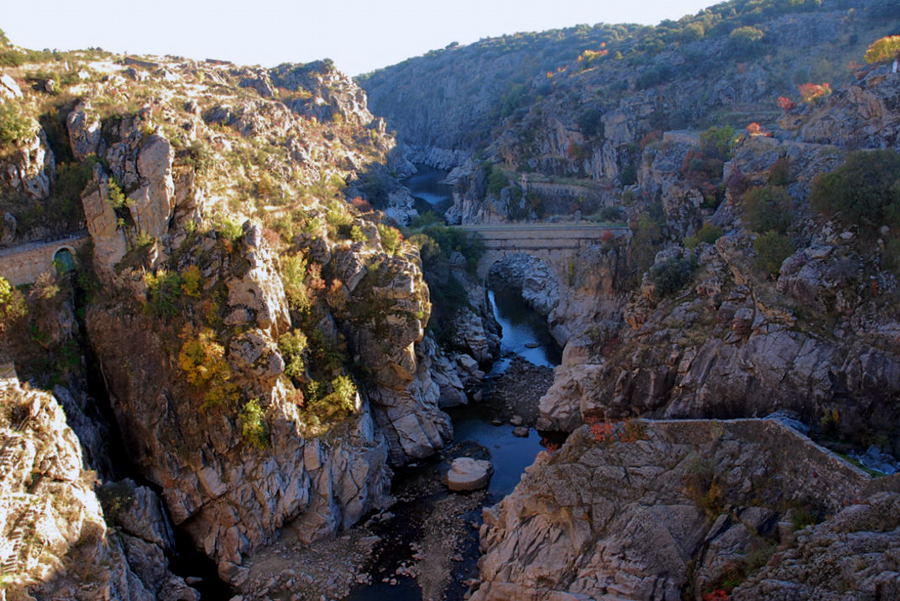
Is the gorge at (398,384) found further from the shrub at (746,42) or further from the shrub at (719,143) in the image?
the shrub at (746,42)

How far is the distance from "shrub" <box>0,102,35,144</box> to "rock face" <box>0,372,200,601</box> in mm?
12329

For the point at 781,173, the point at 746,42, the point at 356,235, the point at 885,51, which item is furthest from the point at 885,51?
the point at 356,235

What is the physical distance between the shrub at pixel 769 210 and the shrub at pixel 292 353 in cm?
2343

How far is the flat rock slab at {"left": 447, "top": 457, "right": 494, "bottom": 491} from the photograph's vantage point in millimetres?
34250

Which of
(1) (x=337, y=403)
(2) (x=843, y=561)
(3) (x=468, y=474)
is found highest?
(1) (x=337, y=403)

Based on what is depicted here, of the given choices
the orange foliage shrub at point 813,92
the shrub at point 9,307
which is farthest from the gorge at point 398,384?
the orange foliage shrub at point 813,92

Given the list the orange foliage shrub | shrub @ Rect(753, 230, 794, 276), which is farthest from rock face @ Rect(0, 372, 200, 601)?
the orange foliage shrub

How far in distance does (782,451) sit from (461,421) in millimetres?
20803

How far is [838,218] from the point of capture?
105 ft

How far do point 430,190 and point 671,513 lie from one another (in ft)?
284

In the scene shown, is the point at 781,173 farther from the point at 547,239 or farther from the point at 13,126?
the point at 13,126

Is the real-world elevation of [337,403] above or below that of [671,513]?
above

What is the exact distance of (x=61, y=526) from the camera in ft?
81.2

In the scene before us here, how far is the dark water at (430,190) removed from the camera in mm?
95125
